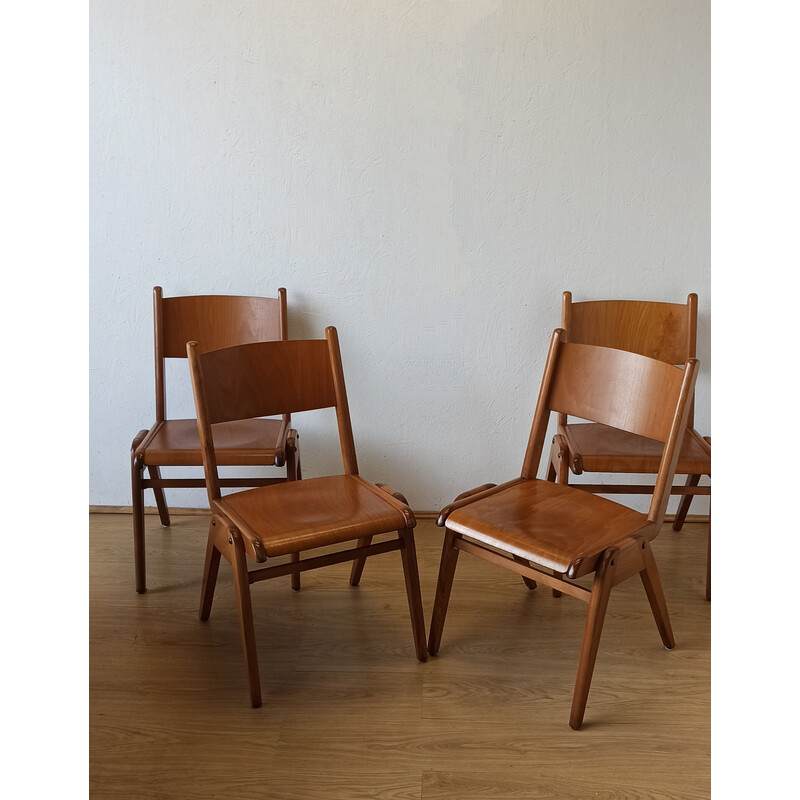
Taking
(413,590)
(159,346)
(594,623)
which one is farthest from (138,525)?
(594,623)

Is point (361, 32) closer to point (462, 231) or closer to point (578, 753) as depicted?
point (462, 231)

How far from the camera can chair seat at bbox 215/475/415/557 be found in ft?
5.87

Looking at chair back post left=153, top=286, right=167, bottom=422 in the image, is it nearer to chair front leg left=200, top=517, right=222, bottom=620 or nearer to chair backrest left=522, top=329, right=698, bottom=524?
chair front leg left=200, top=517, right=222, bottom=620

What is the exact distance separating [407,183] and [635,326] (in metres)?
0.90

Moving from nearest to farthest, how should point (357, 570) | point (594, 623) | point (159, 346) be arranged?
point (594, 623) → point (357, 570) → point (159, 346)

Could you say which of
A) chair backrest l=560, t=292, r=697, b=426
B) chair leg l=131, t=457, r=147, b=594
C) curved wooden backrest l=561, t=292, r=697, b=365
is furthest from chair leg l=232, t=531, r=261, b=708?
curved wooden backrest l=561, t=292, r=697, b=365

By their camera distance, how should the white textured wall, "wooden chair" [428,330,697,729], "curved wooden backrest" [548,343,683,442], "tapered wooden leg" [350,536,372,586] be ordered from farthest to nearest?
the white textured wall → "tapered wooden leg" [350,536,372,586] → "curved wooden backrest" [548,343,683,442] → "wooden chair" [428,330,697,729]

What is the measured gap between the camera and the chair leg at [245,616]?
71.7 inches

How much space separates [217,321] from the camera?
2629mm

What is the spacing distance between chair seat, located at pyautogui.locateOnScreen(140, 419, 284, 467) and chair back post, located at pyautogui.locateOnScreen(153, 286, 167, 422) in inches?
3.2

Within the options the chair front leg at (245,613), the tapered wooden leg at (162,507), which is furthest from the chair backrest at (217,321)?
the chair front leg at (245,613)

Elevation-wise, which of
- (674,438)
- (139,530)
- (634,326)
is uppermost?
(634,326)

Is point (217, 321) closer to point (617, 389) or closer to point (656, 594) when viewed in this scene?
point (617, 389)

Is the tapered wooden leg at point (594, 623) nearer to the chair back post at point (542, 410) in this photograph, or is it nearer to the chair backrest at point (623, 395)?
the chair backrest at point (623, 395)
